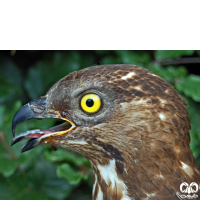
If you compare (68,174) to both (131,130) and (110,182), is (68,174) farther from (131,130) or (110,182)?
(131,130)

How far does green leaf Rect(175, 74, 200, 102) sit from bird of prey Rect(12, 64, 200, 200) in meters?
1.27

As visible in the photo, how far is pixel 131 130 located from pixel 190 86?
1.69 m

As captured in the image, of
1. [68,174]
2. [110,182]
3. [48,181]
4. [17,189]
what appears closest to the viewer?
[110,182]

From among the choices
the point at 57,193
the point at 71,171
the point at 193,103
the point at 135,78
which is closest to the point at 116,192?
the point at 135,78

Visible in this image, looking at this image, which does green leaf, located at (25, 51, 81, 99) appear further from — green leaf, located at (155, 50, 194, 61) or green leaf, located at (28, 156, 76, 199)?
green leaf, located at (155, 50, 194, 61)

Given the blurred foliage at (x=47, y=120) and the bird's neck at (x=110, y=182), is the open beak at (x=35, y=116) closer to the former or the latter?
the bird's neck at (x=110, y=182)

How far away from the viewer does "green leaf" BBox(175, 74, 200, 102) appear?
Result: 10.1ft

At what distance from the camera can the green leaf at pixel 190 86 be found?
307 centimetres

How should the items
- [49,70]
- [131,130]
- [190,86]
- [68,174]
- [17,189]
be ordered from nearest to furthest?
[131,130]
[68,174]
[17,189]
[190,86]
[49,70]

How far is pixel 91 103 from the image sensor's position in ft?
5.84

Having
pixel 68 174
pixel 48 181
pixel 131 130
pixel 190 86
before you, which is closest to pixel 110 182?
pixel 131 130

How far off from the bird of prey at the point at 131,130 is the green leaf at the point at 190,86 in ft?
4.18

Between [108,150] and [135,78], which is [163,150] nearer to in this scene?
[108,150]

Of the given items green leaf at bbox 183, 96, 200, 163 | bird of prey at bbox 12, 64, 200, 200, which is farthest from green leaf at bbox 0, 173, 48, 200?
green leaf at bbox 183, 96, 200, 163
